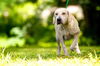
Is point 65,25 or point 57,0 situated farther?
point 57,0

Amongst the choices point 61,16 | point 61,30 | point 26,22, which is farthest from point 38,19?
point 61,16

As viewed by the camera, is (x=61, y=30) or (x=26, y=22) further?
(x=26, y=22)

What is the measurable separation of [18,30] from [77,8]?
3214 mm

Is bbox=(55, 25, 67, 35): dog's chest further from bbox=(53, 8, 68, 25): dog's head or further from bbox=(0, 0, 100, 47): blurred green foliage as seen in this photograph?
bbox=(0, 0, 100, 47): blurred green foliage

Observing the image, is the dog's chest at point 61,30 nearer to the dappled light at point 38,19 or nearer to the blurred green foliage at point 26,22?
the dappled light at point 38,19

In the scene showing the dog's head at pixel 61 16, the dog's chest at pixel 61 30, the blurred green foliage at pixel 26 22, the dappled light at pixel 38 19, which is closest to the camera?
the dog's head at pixel 61 16

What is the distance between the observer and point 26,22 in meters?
21.1

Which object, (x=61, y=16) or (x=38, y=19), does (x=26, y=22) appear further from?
(x=61, y=16)

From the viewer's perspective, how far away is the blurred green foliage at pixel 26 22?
2056 cm

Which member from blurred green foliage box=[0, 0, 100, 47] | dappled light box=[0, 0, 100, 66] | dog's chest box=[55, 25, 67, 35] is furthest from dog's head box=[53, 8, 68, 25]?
blurred green foliage box=[0, 0, 100, 47]

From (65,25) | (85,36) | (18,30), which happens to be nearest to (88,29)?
Result: (85,36)

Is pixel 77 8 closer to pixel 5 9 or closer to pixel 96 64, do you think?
pixel 5 9

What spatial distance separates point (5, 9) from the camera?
2075cm

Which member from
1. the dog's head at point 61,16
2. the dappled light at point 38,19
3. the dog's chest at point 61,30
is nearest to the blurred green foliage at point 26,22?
the dappled light at point 38,19
